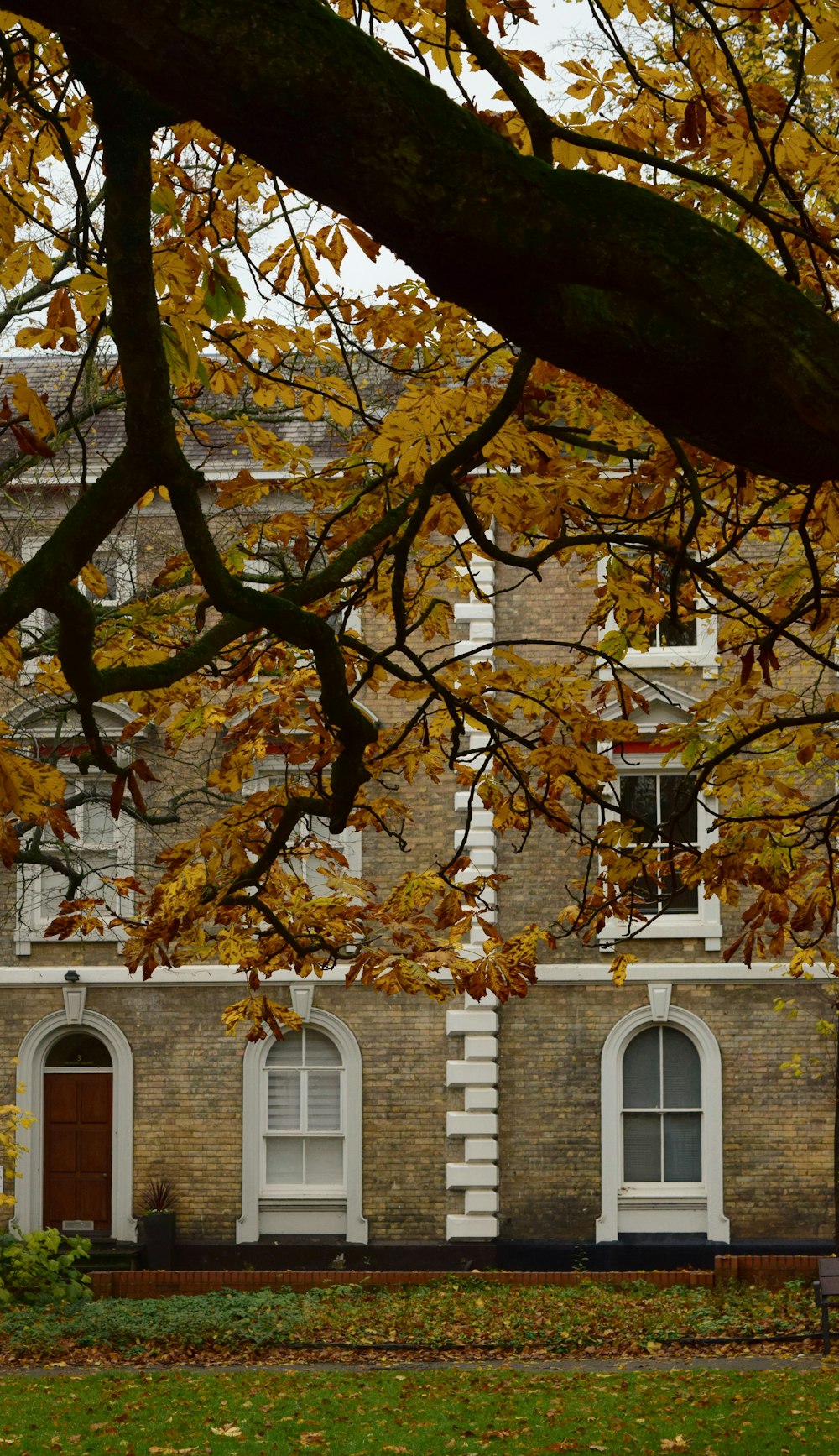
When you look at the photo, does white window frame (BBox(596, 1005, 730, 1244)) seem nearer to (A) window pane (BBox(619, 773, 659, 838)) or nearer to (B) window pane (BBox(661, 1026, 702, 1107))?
(B) window pane (BBox(661, 1026, 702, 1107))

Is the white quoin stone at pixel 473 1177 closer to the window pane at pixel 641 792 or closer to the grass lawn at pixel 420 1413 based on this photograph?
the window pane at pixel 641 792

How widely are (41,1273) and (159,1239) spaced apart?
2.94m

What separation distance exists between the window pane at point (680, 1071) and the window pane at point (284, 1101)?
195 inches

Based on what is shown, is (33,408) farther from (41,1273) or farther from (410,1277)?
(410,1277)

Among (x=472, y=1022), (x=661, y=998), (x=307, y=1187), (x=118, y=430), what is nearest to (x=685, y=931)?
(x=661, y=998)

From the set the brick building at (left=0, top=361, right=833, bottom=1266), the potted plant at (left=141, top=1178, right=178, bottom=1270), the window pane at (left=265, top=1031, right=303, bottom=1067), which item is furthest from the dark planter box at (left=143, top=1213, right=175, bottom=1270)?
the window pane at (left=265, top=1031, right=303, bottom=1067)

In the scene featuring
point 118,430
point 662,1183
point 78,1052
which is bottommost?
point 662,1183

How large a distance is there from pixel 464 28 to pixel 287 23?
4.77ft

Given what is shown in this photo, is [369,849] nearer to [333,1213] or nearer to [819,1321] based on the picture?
[333,1213]

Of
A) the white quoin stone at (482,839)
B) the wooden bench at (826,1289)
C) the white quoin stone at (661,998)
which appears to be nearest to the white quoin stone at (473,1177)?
the white quoin stone at (661,998)

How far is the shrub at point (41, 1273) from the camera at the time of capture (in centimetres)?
1719

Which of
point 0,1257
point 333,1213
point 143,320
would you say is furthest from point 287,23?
point 333,1213

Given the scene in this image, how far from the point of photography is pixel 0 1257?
1833 cm

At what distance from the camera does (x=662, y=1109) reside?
20531 mm
